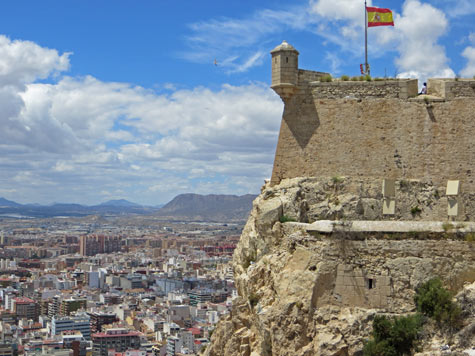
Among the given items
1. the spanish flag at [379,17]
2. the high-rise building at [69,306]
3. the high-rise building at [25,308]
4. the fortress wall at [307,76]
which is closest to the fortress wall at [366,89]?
the fortress wall at [307,76]

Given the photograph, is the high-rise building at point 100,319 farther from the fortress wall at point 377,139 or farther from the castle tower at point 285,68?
the castle tower at point 285,68

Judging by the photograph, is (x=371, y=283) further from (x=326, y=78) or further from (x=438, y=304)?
(x=326, y=78)

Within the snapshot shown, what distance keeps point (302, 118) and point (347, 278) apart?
535 centimetres

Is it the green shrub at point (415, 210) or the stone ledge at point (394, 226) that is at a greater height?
the green shrub at point (415, 210)

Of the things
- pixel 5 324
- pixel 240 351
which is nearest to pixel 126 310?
pixel 5 324

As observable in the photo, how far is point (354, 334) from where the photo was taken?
48.1 ft

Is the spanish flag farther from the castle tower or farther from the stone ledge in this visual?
the stone ledge

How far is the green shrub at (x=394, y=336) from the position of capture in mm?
14125

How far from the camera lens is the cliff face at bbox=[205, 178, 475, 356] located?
48.2 ft

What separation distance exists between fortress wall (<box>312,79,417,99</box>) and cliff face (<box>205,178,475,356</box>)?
259cm

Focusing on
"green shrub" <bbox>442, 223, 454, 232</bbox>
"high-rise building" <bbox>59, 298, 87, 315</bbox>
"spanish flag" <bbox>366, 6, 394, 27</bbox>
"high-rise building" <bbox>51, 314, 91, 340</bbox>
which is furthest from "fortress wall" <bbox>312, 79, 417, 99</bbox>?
"high-rise building" <bbox>59, 298, 87, 315</bbox>

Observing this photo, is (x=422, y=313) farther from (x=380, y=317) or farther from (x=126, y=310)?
(x=126, y=310)

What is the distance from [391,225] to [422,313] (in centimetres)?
213

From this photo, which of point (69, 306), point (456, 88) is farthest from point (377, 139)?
point (69, 306)
